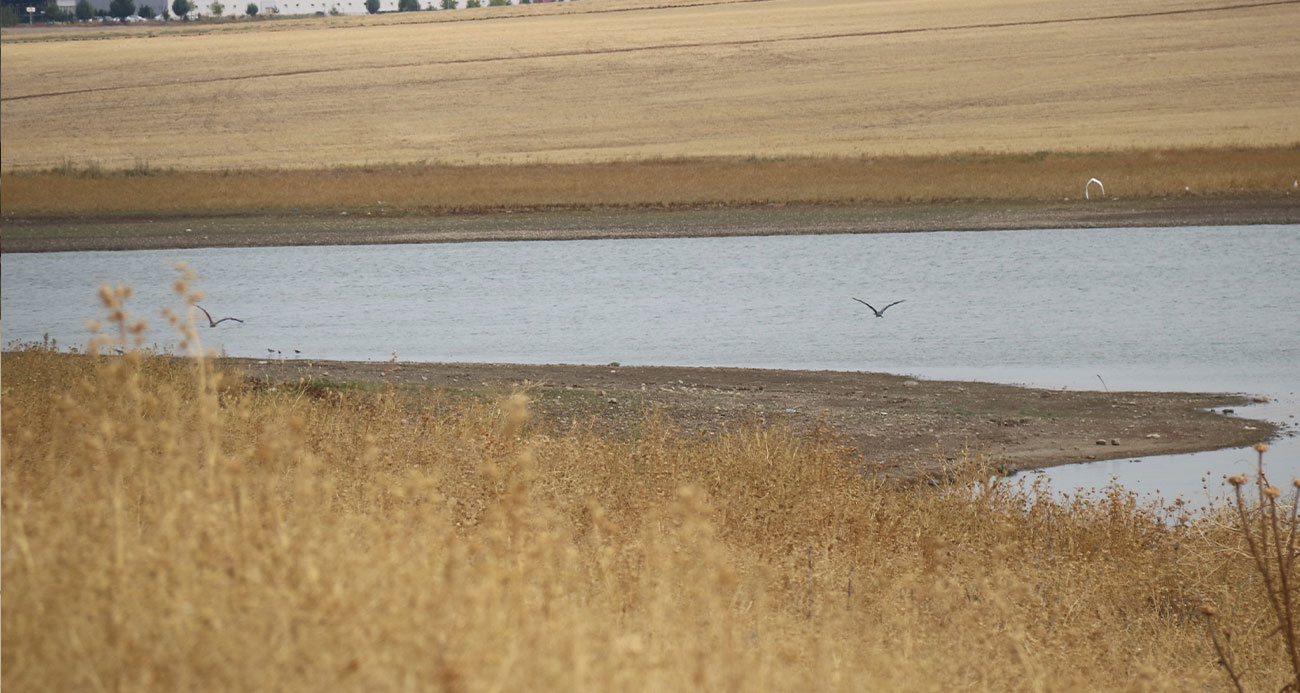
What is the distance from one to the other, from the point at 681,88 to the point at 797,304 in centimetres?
4555

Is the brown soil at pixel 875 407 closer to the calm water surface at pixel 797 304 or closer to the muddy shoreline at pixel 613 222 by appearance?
the calm water surface at pixel 797 304

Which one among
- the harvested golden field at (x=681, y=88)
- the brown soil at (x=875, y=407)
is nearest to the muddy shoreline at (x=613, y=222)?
the harvested golden field at (x=681, y=88)

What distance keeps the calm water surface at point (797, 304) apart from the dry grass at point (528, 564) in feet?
12.1

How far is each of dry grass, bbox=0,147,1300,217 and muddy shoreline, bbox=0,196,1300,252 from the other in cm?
93

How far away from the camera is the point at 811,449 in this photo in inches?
397

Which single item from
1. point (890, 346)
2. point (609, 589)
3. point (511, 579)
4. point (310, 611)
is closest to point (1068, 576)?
point (609, 589)

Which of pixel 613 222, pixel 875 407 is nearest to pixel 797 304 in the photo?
pixel 875 407

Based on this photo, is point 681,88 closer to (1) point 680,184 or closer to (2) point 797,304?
(1) point 680,184

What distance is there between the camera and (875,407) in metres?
14.2

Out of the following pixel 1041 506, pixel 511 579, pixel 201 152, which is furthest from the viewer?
pixel 201 152

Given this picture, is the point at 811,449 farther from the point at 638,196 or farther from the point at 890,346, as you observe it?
the point at 638,196

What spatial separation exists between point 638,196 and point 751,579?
32585 mm

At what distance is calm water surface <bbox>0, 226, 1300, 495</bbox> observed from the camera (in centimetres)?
1750

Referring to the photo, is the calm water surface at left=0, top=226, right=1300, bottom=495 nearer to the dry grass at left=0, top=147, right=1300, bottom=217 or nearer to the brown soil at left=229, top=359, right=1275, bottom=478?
the brown soil at left=229, top=359, right=1275, bottom=478
